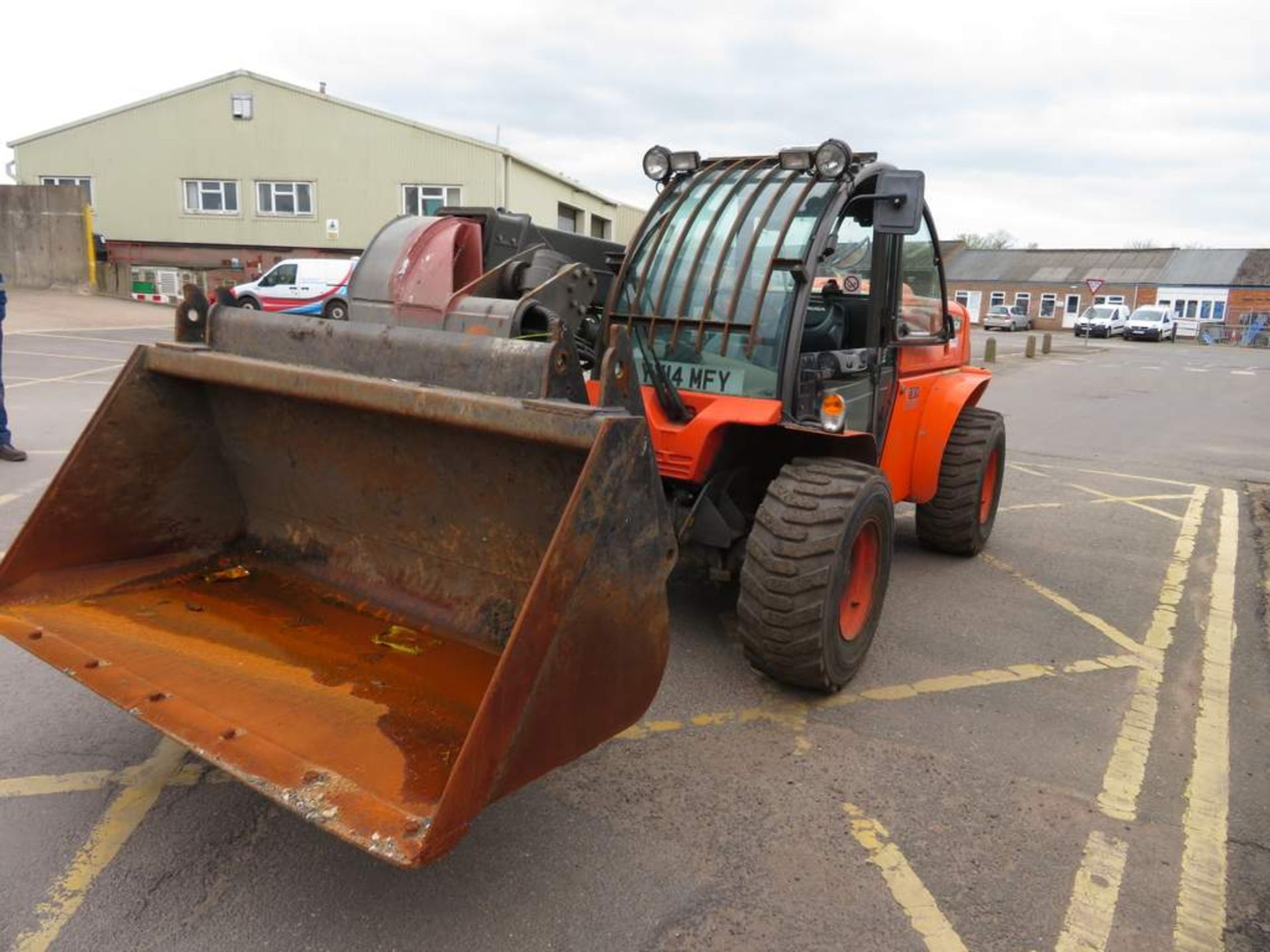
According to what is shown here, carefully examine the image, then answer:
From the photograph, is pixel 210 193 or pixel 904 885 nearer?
pixel 904 885

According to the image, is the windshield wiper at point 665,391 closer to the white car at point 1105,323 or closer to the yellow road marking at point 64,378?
the yellow road marking at point 64,378

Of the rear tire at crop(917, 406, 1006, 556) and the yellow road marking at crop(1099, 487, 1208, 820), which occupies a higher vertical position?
the rear tire at crop(917, 406, 1006, 556)

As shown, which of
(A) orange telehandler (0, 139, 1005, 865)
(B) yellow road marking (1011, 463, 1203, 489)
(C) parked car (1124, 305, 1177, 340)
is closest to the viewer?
(A) orange telehandler (0, 139, 1005, 865)

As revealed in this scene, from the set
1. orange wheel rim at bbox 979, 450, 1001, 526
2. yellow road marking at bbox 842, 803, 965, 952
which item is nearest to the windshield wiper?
yellow road marking at bbox 842, 803, 965, 952

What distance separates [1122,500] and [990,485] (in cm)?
268

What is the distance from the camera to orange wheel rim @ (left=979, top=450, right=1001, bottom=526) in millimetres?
6262

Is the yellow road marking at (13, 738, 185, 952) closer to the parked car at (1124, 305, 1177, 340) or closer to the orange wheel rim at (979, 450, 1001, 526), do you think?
the orange wheel rim at (979, 450, 1001, 526)

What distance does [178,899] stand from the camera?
8.21ft

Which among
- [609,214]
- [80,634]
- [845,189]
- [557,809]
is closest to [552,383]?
[557,809]

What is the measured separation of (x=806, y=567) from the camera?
355 centimetres

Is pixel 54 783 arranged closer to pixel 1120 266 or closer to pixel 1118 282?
pixel 1118 282

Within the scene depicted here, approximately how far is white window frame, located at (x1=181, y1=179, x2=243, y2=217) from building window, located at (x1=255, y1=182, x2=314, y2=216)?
70cm

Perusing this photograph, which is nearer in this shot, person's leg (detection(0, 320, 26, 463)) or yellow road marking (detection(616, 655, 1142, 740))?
yellow road marking (detection(616, 655, 1142, 740))

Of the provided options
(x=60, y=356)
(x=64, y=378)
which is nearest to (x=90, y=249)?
(x=60, y=356)
